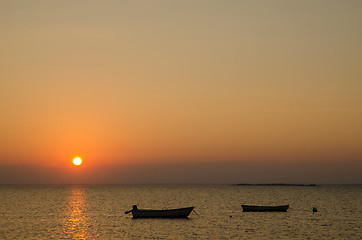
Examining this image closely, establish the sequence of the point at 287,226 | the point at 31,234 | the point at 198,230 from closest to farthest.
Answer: the point at 31,234
the point at 198,230
the point at 287,226

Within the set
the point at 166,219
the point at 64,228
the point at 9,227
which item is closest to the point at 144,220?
the point at 166,219

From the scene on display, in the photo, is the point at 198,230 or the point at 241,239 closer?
the point at 241,239

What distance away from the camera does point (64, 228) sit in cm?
7194

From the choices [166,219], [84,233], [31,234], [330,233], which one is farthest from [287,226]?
[31,234]

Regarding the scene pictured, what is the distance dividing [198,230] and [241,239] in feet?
34.0

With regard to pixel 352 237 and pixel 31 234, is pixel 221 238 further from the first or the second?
pixel 31 234

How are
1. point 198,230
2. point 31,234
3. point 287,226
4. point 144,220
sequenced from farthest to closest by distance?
point 144,220 < point 287,226 < point 198,230 < point 31,234

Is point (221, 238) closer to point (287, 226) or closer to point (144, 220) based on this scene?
point (287, 226)

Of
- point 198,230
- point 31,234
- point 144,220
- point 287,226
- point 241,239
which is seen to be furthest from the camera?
point 144,220

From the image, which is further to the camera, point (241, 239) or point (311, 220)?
point (311, 220)

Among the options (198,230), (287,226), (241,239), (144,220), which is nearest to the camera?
(241,239)

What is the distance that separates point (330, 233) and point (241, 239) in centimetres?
1508

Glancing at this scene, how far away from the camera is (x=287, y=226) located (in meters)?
75.1

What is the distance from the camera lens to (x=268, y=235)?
6394cm
